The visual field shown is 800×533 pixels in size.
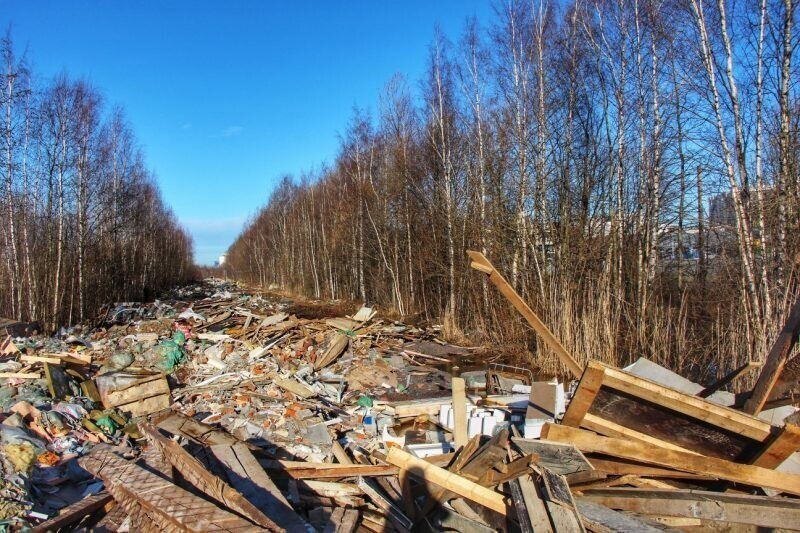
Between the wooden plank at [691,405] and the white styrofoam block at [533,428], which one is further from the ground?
the wooden plank at [691,405]

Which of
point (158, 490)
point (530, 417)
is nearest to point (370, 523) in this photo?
point (158, 490)

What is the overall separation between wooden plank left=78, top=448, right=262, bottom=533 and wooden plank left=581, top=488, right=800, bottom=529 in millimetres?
2578

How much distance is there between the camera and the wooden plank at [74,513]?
3.49 meters

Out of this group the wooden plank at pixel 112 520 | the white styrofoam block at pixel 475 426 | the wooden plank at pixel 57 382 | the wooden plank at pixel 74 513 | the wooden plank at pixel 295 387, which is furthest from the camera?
the wooden plank at pixel 295 387

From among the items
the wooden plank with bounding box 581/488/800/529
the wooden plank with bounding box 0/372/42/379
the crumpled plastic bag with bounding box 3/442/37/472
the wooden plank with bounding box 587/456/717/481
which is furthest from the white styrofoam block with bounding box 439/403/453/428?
the wooden plank with bounding box 0/372/42/379

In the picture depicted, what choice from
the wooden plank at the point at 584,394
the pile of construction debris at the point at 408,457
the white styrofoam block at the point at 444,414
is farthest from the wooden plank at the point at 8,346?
the wooden plank at the point at 584,394

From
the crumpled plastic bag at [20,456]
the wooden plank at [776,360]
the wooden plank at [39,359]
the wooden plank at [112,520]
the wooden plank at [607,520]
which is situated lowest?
the wooden plank at [112,520]

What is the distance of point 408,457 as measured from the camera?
167 inches

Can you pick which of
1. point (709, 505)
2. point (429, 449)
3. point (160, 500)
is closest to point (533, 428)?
point (429, 449)

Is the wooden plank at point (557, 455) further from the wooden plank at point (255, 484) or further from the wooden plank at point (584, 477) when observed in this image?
the wooden plank at point (255, 484)

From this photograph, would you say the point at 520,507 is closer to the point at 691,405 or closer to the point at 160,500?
the point at 691,405

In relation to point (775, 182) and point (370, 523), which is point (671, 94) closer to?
point (775, 182)

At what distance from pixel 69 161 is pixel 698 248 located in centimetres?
1637

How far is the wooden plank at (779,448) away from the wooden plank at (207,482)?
353cm
